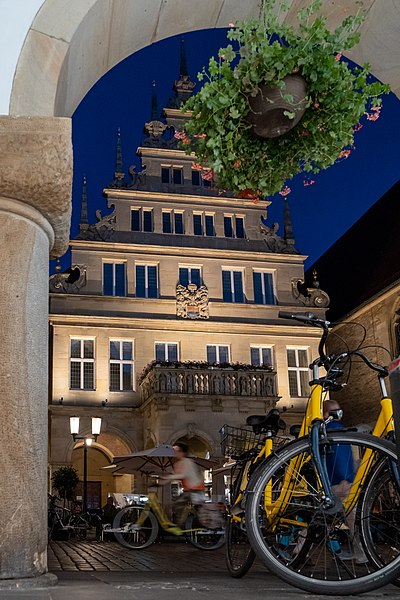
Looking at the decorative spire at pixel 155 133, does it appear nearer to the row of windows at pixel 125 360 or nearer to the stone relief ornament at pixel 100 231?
the stone relief ornament at pixel 100 231

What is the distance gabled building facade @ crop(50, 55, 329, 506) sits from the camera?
23.8m

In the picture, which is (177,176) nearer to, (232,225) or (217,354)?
(232,225)

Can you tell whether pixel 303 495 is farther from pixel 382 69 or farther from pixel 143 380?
pixel 143 380

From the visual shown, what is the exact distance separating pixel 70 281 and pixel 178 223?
3.99 m

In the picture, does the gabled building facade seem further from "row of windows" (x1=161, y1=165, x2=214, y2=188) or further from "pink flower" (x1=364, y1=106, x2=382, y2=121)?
"pink flower" (x1=364, y1=106, x2=382, y2=121)

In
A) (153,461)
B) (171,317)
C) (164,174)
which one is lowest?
(153,461)

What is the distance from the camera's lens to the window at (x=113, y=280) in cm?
2533

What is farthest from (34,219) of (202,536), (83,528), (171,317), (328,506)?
(171,317)

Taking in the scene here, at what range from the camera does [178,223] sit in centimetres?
2606

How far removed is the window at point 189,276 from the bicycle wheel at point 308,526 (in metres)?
22.5

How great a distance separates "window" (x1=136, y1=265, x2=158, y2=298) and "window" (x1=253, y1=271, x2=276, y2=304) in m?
3.35

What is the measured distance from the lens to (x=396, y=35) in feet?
14.9

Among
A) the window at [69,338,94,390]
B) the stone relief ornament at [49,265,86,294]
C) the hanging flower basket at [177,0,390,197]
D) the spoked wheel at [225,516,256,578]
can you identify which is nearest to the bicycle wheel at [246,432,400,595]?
the spoked wheel at [225,516,256,578]

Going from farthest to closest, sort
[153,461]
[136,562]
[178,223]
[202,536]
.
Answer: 1. [178,223]
2. [153,461]
3. [202,536]
4. [136,562]
